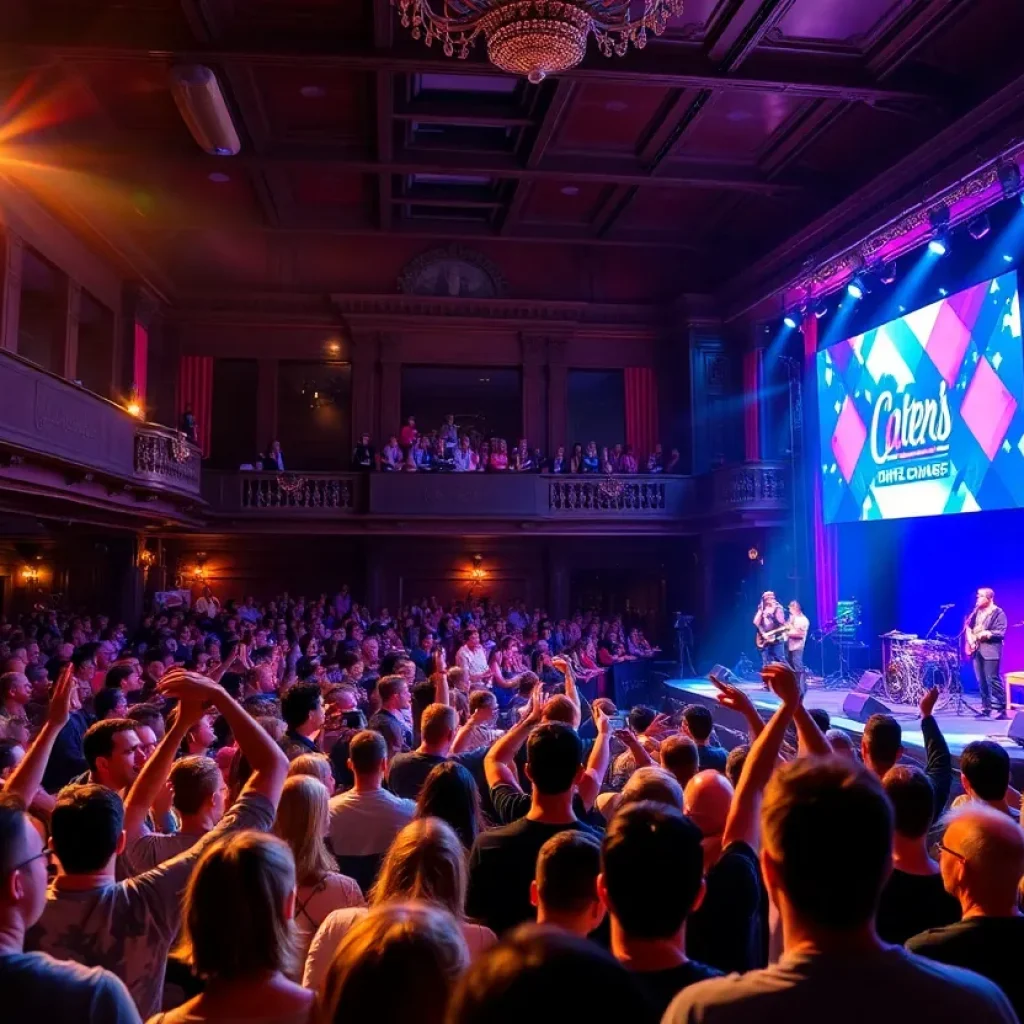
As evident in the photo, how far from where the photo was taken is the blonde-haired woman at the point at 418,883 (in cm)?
216

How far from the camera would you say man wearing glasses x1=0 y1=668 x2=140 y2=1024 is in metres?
1.61

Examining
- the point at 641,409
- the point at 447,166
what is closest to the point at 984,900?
the point at 447,166

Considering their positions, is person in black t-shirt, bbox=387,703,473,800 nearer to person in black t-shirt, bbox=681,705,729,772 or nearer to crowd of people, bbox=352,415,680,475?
person in black t-shirt, bbox=681,705,729,772

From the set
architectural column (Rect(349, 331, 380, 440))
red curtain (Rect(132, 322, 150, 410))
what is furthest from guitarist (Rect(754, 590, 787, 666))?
red curtain (Rect(132, 322, 150, 410))

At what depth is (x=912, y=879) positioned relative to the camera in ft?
8.31

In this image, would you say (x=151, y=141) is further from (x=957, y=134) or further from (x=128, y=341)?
(x=957, y=134)

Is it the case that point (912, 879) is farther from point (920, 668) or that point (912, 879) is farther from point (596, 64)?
point (920, 668)

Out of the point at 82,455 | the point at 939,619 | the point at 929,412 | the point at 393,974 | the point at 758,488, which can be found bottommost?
the point at 393,974

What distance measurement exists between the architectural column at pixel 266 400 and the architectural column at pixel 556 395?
5068mm

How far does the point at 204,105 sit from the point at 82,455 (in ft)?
13.2

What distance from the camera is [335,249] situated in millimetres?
16391

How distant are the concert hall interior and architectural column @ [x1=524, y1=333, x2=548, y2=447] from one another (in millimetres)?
77

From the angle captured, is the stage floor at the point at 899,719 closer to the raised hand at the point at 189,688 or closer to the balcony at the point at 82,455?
the raised hand at the point at 189,688

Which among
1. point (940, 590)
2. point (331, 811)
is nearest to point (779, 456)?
point (940, 590)
